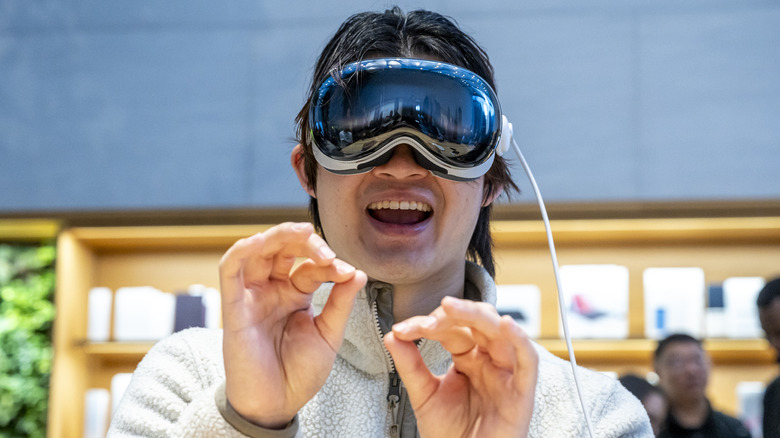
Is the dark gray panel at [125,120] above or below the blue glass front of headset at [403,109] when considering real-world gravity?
above

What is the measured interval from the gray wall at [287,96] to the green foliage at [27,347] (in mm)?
252

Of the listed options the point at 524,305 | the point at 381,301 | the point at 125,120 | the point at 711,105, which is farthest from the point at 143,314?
the point at 381,301

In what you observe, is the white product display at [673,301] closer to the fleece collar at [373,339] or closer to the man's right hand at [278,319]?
the fleece collar at [373,339]

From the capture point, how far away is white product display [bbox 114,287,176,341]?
10.0 feet

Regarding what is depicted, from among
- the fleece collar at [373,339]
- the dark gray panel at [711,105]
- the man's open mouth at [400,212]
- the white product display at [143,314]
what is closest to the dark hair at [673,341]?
the dark gray panel at [711,105]

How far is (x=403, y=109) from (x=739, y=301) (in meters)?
2.29

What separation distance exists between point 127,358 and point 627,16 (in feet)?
7.02

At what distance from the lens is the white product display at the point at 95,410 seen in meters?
3.08

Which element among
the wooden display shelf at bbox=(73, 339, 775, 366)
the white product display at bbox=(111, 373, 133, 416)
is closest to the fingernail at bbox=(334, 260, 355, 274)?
the wooden display shelf at bbox=(73, 339, 775, 366)

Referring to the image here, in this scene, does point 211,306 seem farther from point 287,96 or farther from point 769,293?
point 769,293

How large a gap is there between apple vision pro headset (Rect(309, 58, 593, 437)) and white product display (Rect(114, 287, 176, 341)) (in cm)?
226

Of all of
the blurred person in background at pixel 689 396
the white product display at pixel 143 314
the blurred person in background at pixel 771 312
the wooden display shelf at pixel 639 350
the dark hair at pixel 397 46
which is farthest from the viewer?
the white product display at pixel 143 314

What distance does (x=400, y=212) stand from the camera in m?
1.00

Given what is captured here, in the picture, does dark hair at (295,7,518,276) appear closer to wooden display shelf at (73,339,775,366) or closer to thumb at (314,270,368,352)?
thumb at (314,270,368,352)
